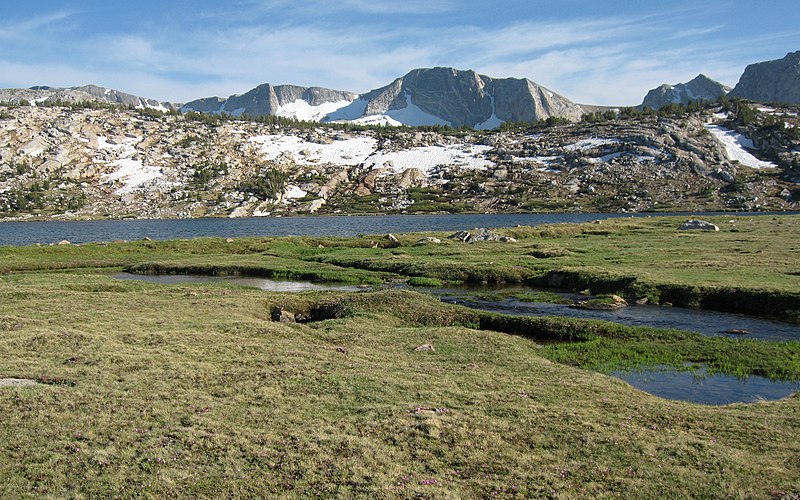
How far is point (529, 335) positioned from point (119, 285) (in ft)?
135

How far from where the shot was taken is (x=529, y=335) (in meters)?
37.2

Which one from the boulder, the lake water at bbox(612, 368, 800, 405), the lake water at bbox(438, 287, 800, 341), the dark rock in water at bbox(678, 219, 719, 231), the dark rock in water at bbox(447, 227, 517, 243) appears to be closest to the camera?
the lake water at bbox(612, 368, 800, 405)

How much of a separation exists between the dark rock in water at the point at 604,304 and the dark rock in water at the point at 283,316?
2463 centimetres

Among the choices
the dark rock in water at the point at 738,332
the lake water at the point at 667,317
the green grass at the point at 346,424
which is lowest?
the lake water at the point at 667,317

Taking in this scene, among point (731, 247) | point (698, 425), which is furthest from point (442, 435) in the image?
point (731, 247)

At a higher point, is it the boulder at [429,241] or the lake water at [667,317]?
the boulder at [429,241]

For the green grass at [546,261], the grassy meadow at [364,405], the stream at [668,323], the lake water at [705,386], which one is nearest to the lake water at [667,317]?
the stream at [668,323]

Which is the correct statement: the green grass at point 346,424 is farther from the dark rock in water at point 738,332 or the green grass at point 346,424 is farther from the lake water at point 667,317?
the dark rock in water at point 738,332

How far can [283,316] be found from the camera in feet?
134

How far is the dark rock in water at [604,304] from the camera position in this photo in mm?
45281

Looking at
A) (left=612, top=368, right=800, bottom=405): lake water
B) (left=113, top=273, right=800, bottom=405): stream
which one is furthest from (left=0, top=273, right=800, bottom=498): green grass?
(left=113, top=273, right=800, bottom=405): stream

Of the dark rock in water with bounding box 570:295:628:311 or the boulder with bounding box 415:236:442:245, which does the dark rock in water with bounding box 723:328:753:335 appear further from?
the boulder with bounding box 415:236:442:245

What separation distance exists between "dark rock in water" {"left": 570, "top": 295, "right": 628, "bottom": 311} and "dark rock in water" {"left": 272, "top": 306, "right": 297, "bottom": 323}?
24.6 metres

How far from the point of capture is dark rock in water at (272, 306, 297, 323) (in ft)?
133
